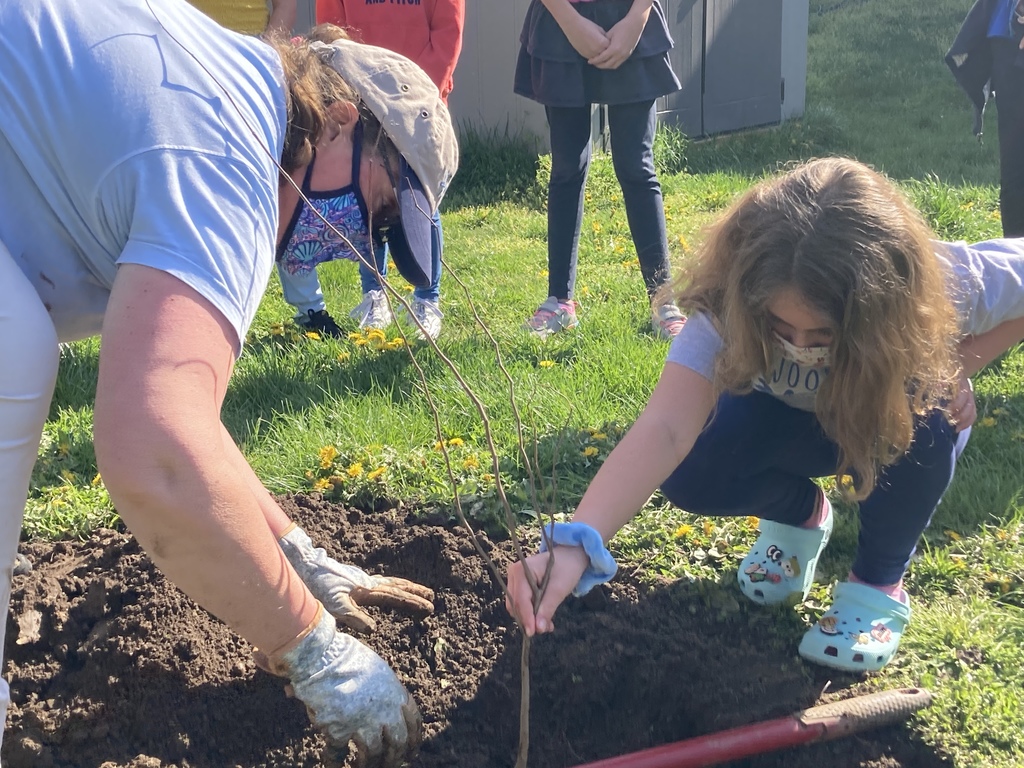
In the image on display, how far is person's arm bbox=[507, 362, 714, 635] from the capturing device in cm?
167

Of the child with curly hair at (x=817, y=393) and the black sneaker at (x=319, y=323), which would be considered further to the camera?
the black sneaker at (x=319, y=323)

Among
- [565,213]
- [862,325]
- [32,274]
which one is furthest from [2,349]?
[565,213]

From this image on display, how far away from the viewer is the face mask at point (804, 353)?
73.3 inches

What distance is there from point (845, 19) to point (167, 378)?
12.0m

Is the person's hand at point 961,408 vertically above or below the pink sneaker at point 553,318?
above

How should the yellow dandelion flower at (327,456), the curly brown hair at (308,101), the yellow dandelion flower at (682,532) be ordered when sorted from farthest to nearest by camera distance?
the yellow dandelion flower at (327,456)
the yellow dandelion flower at (682,532)
the curly brown hair at (308,101)

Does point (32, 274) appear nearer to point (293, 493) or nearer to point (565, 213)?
point (293, 493)

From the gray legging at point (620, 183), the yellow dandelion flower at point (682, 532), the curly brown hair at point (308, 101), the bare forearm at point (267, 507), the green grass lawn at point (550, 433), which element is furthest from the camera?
the gray legging at point (620, 183)

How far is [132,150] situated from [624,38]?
2680 millimetres

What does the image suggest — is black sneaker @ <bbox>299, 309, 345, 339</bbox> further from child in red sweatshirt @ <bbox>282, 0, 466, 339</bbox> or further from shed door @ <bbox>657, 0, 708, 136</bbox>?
shed door @ <bbox>657, 0, 708, 136</bbox>

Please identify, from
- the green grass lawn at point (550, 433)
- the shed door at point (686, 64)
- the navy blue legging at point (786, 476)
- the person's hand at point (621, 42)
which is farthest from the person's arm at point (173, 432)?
the shed door at point (686, 64)

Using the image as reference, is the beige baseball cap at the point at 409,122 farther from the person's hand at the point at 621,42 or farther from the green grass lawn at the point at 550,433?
the person's hand at the point at 621,42

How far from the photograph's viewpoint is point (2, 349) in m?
1.29

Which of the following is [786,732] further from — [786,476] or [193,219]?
[193,219]
